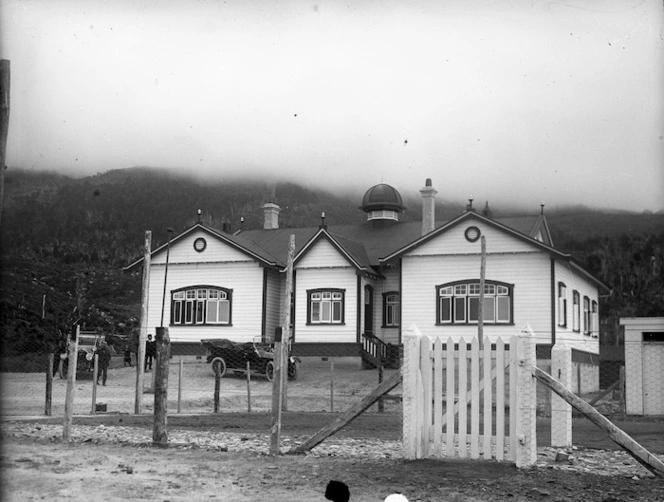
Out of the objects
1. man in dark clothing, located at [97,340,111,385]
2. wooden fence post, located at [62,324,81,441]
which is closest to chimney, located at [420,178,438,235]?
man in dark clothing, located at [97,340,111,385]

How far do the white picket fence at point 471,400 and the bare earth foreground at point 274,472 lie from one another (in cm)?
19

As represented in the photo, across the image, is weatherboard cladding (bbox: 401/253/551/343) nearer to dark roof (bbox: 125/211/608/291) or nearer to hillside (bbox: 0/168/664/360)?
dark roof (bbox: 125/211/608/291)

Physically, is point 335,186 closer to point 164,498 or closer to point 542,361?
point 542,361

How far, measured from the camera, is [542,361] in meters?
32.6

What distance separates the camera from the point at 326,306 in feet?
119

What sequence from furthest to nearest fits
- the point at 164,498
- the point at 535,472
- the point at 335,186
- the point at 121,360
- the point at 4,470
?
the point at 335,186 → the point at 121,360 → the point at 535,472 → the point at 4,470 → the point at 164,498

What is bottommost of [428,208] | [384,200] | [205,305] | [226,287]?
[205,305]

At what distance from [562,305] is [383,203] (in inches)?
465

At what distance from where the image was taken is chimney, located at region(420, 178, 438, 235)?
38.5m

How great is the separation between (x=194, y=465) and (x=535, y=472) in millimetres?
3533

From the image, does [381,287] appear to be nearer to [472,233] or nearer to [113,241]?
[472,233]

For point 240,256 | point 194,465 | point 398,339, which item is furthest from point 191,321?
point 194,465

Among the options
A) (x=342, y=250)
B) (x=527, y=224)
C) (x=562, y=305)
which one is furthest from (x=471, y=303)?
(x=342, y=250)

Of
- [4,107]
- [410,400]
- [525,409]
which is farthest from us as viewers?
[410,400]
